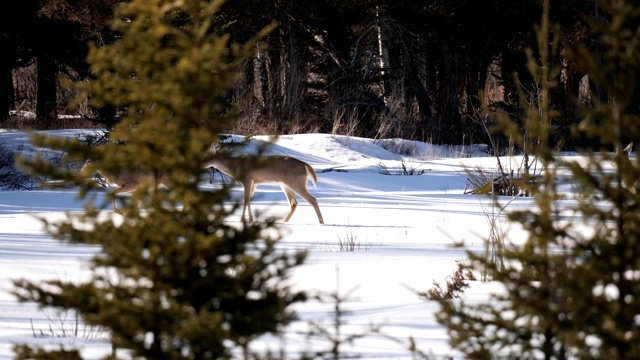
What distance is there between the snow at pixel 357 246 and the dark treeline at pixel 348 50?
6323 millimetres

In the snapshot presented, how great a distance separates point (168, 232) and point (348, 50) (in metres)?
31.1

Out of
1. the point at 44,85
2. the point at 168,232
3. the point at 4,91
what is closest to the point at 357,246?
the point at 168,232

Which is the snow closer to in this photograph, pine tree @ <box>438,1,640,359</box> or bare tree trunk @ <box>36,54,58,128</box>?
pine tree @ <box>438,1,640,359</box>

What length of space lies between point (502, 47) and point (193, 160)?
3176 cm

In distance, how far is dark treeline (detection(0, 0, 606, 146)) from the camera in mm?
27375

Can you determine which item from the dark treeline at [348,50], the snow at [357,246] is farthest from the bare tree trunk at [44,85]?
the snow at [357,246]

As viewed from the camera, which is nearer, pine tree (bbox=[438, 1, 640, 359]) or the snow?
pine tree (bbox=[438, 1, 640, 359])

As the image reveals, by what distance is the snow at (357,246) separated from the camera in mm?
4867

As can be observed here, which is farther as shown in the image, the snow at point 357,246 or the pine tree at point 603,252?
the snow at point 357,246

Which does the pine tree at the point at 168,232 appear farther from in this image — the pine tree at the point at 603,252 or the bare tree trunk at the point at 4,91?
the bare tree trunk at the point at 4,91

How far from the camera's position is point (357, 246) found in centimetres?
916

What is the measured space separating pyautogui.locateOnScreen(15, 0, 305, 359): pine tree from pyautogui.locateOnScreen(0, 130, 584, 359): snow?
17cm

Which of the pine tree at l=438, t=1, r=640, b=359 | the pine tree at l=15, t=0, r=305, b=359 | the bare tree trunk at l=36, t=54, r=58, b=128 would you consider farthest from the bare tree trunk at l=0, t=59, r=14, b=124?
the pine tree at l=438, t=1, r=640, b=359

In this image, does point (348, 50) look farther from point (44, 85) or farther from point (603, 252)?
point (603, 252)
